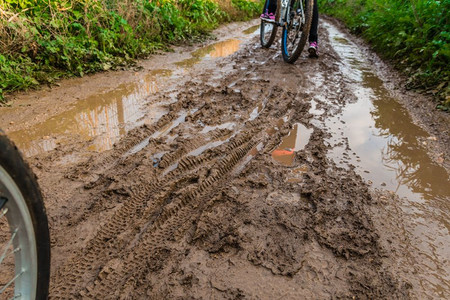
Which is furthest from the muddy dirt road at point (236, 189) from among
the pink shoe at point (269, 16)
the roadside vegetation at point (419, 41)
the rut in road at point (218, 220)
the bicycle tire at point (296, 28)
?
the pink shoe at point (269, 16)

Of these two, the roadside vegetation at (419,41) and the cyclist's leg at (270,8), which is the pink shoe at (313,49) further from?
the roadside vegetation at (419,41)

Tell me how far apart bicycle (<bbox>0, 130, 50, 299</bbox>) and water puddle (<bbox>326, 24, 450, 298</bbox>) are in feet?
6.09

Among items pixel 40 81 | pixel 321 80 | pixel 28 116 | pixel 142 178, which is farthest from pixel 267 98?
pixel 40 81

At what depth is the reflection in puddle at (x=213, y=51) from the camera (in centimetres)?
561

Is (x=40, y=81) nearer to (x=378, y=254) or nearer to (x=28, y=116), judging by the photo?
(x=28, y=116)

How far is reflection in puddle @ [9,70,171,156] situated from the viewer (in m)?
2.78

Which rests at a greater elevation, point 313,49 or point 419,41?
point 419,41

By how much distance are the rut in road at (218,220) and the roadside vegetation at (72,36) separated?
211 cm

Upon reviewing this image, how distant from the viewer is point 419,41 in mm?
5297

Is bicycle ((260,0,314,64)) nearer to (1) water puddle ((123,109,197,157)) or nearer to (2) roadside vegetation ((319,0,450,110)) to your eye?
(2) roadside vegetation ((319,0,450,110))

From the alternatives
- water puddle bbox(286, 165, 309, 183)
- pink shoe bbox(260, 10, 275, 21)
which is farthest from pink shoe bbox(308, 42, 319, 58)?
water puddle bbox(286, 165, 309, 183)

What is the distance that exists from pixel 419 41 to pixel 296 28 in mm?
2166

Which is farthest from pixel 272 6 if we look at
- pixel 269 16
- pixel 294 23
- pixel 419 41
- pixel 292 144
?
pixel 292 144

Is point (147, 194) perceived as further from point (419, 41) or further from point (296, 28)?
point (419, 41)
